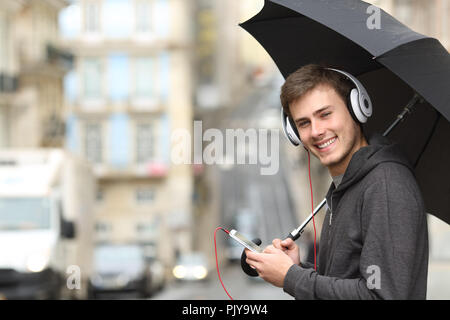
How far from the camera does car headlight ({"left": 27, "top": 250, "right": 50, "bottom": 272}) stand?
13.4m

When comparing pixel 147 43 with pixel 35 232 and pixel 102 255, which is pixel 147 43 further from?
pixel 35 232

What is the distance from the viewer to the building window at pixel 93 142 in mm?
44812

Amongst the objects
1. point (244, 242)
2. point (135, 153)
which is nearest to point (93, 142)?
point (135, 153)

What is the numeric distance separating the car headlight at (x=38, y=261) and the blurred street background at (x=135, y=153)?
4 cm

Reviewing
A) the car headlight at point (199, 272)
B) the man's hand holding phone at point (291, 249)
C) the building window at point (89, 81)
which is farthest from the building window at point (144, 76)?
the man's hand holding phone at point (291, 249)

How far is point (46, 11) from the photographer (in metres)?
31.1

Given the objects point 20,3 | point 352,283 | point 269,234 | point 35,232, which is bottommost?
point 269,234

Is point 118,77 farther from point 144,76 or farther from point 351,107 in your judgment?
point 351,107

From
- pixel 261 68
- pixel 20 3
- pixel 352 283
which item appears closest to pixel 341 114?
pixel 352 283

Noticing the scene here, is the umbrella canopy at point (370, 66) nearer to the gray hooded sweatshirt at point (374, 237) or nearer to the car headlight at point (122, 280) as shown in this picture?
the gray hooded sweatshirt at point (374, 237)

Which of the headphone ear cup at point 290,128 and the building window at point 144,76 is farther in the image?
the building window at point 144,76

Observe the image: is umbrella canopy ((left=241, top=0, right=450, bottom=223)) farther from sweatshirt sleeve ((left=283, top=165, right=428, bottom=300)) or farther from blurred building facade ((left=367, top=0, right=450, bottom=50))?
blurred building facade ((left=367, top=0, right=450, bottom=50))

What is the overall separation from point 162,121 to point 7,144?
1820cm

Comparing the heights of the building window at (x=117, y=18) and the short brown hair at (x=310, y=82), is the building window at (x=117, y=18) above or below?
above
